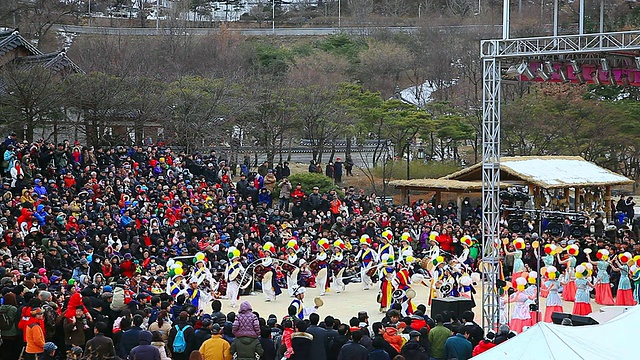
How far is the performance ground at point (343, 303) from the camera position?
19.9 metres

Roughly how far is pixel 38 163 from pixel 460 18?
140 feet

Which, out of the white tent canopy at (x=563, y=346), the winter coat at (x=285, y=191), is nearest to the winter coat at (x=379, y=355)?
the white tent canopy at (x=563, y=346)

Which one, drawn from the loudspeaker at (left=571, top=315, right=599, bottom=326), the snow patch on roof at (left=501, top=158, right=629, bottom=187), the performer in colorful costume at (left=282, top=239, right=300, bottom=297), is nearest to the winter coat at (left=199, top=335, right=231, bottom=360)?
the loudspeaker at (left=571, top=315, right=599, bottom=326)

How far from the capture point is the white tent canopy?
33.2 ft

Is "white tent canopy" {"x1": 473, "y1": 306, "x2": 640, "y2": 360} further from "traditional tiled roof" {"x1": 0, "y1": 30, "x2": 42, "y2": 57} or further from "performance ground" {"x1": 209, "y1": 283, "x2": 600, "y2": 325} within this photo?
"traditional tiled roof" {"x1": 0, "y1": 30, "x2": 42, "y2": 57}

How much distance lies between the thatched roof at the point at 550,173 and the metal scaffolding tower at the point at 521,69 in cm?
1218

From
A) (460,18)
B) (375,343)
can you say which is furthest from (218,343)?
(460,18)

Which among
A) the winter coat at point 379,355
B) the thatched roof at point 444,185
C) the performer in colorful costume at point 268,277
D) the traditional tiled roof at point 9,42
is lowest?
the performer in colorful costume at point 268,277

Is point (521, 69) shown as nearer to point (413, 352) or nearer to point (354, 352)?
point (413, 352)

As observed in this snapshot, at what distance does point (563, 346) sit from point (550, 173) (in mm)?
22124

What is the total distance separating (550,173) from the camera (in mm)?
31625

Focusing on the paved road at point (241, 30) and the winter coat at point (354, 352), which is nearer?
the winter coat at point (354, 352)

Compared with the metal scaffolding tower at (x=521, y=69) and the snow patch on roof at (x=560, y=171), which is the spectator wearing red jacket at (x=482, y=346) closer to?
the metal scaffolding tower at (x=521, y=69)

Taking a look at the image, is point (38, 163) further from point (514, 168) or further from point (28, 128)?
point (514, 168)
